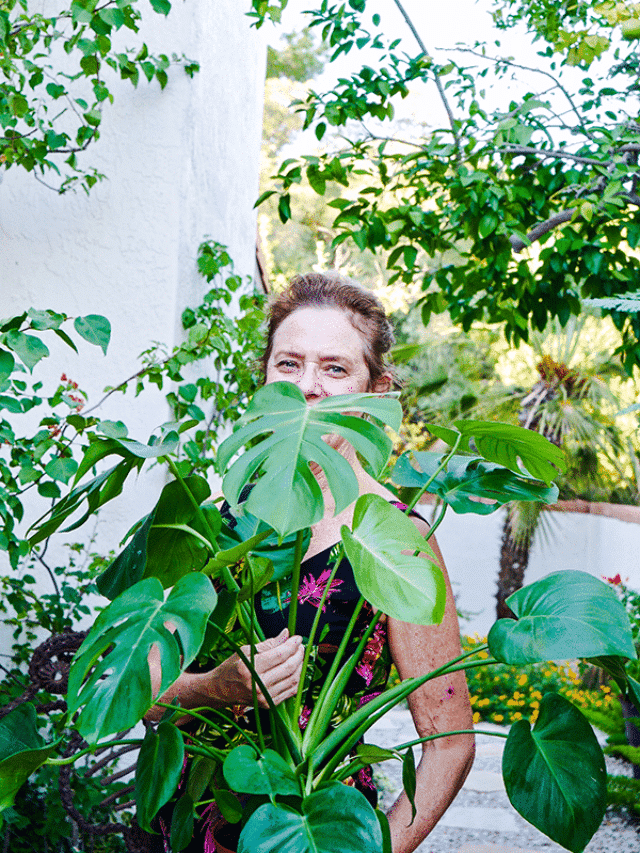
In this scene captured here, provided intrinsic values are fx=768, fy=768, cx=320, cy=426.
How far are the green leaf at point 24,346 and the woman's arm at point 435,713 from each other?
786 millimetres

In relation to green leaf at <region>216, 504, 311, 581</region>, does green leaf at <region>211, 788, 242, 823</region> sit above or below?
below

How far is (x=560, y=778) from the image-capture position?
2.71ft

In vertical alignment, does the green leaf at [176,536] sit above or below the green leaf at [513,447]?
below

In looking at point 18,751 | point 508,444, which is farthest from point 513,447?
point 18,751

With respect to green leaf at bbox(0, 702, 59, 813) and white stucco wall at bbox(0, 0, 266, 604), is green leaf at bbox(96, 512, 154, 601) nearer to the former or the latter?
green leaf at bbox(0, 702, 59, 813)

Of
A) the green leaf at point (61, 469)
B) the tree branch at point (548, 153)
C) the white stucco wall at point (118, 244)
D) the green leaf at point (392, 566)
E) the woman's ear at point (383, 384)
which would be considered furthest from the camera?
the white stucco wall at point (118, 244)

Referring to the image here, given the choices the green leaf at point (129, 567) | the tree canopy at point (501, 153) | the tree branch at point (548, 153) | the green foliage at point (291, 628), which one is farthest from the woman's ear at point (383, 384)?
the tree branch at point (548, 153)

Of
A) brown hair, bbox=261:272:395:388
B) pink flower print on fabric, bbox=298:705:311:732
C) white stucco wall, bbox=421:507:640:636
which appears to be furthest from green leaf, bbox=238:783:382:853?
white stucco wall, bbox=421:507:640:636

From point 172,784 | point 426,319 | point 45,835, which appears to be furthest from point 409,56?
point 45,835

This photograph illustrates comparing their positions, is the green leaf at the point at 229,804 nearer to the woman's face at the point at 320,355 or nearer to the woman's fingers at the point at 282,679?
the woman's fingers at the point at 282,679

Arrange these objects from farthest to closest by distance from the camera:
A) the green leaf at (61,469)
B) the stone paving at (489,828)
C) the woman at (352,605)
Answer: the stone paving at (489,828), the green leaf at (61,469), the woman at (352,605)

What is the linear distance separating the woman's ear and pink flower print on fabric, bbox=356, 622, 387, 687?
1.38ft

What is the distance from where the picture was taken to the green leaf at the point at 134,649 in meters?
0.68

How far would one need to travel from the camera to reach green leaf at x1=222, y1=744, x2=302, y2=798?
0.75 m
